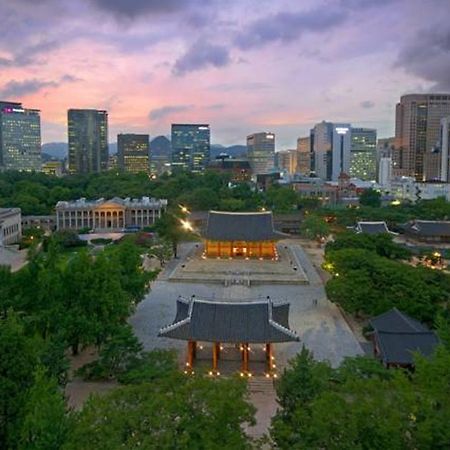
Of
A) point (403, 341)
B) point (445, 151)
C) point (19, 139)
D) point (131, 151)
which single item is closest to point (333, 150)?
point (445, 151)

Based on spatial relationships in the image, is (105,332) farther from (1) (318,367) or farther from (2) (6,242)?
(2) (6,242)

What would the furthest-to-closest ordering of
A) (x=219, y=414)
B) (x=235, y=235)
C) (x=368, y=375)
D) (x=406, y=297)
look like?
1. (x=235, y=235)
2. (x=406, y=297)
3. (x=368, y=375)
4. (x=219, y=414)

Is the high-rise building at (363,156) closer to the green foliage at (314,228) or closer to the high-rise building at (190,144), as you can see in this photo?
the high-rise building at (190,144)

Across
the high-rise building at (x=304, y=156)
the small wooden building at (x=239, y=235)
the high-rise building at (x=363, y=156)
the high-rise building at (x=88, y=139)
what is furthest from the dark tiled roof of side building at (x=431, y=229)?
the high-rise building at (x=88, y=139)

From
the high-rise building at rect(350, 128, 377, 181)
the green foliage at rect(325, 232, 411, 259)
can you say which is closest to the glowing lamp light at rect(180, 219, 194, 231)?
the green foliage at rect(325, 232, 411, 259)

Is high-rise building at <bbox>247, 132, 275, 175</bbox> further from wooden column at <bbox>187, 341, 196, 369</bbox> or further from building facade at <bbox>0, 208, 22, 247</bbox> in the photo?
wooden column at <bbox>187, 341, 196, 369</bbox>

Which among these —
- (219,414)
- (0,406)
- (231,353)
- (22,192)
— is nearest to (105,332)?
(231,353)
